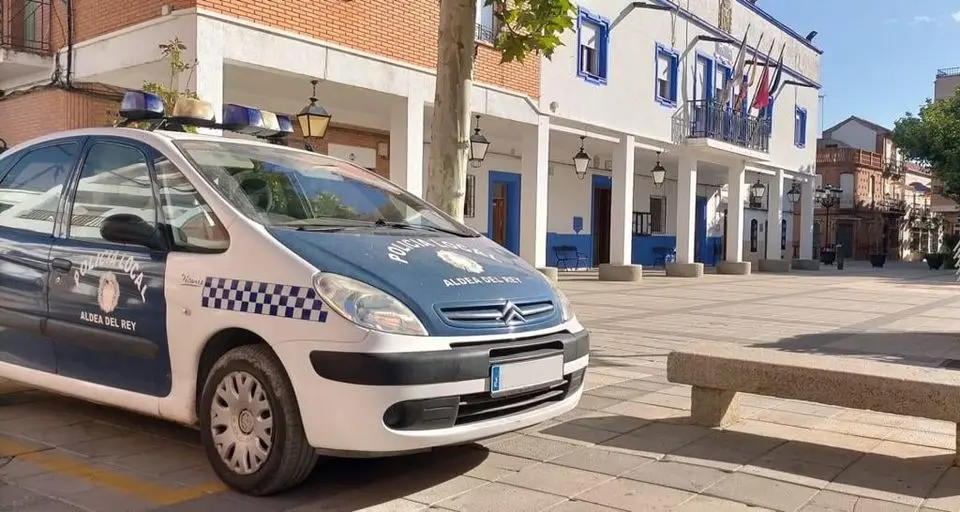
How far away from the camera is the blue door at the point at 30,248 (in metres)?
4.58

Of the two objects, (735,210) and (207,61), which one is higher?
(207,61)

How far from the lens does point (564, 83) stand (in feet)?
55.3

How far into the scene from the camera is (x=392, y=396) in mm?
3334

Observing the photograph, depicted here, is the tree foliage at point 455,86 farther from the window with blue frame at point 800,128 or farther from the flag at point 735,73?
the window with blue frame at point 800,128

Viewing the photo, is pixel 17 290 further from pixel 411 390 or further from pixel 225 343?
pixel 411 390

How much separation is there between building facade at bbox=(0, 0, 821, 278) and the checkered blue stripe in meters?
6.59

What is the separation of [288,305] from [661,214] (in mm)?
25926

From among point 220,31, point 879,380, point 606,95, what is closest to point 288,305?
point 879,380

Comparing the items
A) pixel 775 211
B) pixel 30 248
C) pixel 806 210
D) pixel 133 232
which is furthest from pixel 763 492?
pixel 806 210

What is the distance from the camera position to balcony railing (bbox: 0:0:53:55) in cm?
1245

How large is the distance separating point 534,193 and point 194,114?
35.7 ft

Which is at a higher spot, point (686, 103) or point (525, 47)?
point (686, 103)

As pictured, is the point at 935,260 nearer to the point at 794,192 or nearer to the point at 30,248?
the point at 794,192

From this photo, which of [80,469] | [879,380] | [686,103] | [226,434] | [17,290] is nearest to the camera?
[226,434]
